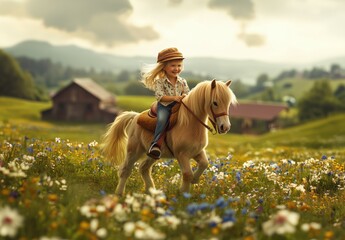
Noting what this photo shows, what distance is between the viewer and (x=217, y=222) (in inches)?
195

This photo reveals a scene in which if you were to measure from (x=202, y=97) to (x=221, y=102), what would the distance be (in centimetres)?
43

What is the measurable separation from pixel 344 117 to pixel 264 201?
48188 mm

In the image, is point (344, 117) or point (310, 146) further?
point (344, 117)

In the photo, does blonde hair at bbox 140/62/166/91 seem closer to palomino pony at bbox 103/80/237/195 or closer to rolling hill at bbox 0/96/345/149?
palomino pony at bbox 103/80/237/195

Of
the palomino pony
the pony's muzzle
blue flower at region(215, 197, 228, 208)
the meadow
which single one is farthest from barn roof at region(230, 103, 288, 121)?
blue flower at region(215, 197, 228, 208)

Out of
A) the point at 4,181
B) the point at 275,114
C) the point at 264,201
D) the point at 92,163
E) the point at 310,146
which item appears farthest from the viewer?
the point at 275,114

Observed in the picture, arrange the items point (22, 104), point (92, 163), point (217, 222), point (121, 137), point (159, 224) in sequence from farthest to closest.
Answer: point (22, 104), point (92, 163), point (121, 137), point (159, 224), point (217, 222)

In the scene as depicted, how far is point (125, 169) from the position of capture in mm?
8297

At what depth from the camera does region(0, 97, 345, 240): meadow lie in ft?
15.9

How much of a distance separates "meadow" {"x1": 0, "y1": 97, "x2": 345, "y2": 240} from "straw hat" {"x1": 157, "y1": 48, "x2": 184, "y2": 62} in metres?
2.23

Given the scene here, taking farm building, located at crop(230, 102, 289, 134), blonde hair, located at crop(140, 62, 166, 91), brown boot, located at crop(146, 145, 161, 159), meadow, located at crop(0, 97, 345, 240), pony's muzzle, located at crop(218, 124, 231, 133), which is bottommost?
farm building, located at crop(230, 102, 289, 134)

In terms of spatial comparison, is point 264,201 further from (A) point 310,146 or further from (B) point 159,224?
(A) point 310,146

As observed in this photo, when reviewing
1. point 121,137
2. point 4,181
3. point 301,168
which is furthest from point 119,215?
point 301,168

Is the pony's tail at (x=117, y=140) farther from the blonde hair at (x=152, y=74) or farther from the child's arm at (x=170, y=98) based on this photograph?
the child's arm at (x=170, y=98)
